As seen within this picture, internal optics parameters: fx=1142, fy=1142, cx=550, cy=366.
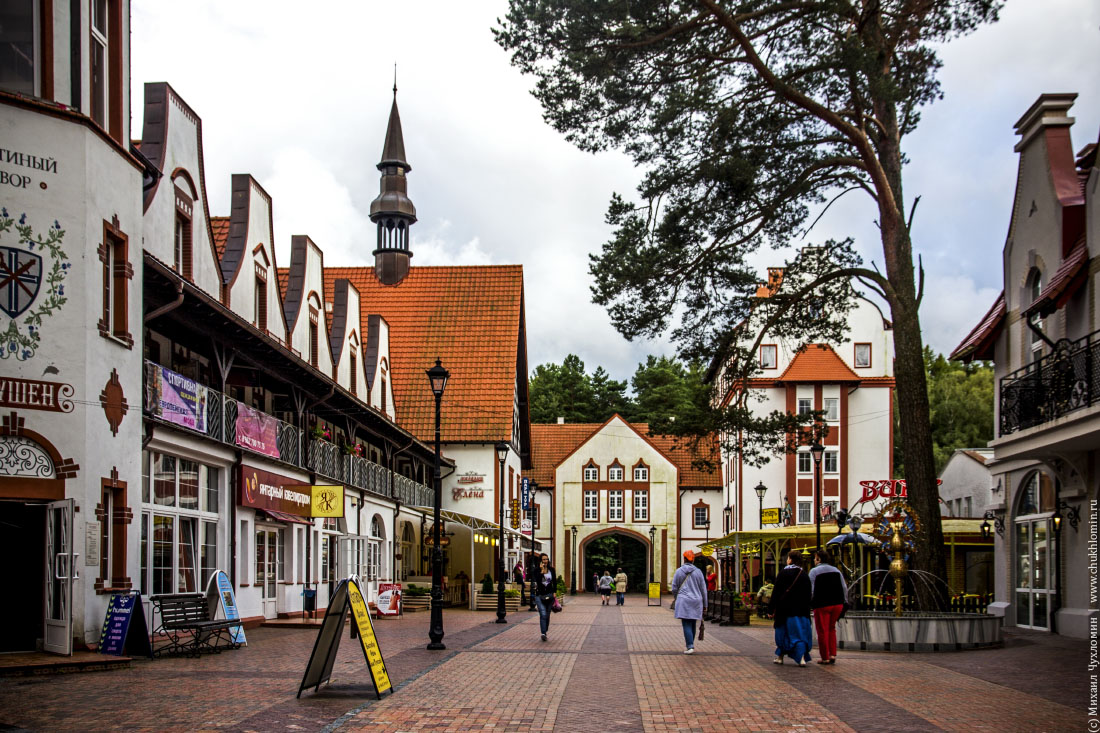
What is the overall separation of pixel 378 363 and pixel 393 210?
52.6 feet

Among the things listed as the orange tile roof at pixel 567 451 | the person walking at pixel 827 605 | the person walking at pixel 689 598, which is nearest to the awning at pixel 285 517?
the person walking at pixel 689 598

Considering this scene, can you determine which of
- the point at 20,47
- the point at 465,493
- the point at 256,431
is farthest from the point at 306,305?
the point at 465,493

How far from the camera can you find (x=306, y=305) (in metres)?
32.4

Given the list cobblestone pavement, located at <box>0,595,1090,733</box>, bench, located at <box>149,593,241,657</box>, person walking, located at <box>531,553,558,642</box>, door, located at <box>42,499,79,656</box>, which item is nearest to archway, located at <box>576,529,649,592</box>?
person walking, located at <box>531,553,558,642</box>

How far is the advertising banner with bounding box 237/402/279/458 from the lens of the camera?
2334 cm

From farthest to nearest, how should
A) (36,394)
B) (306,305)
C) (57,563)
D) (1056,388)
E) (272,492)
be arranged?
(306,305)
(272,492)
(1056,388)
(36,394)
(57,563)

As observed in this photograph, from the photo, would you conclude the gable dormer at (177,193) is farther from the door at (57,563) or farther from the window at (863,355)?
the window at (863,355)

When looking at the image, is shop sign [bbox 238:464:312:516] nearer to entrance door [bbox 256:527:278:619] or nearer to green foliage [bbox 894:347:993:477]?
entrance door [bbox 256:527:278:619]

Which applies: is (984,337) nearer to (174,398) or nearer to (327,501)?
(327,501)

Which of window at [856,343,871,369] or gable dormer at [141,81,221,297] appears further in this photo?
window at [856,343,871,369]

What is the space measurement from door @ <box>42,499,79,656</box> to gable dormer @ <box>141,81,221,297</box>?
553 cm

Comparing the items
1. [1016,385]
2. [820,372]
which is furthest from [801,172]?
[820,372]

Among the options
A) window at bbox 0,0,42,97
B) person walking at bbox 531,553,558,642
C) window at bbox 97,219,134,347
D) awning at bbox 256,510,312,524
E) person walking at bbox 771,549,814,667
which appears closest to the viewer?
window at bbox 0,0,42,97

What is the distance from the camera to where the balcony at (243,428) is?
1911cm
